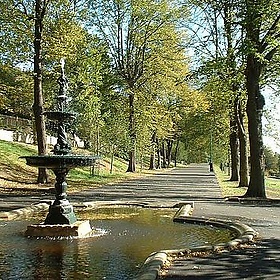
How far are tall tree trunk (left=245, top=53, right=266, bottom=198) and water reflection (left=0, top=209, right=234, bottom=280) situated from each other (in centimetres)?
913

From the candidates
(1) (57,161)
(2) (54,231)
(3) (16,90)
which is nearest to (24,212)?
(1) (57,161)

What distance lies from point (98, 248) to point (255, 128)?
46.8 ft

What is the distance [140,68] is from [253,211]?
33534 mm

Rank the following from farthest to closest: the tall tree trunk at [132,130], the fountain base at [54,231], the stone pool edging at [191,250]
Answer: the tall tree trunk at [132,130] < the fountain base at [54,231] < the stone pool edging at [191,250]

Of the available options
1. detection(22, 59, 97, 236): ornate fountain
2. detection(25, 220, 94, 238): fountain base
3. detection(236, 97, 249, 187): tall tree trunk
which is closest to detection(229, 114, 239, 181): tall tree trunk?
detection(236, 97, 249, 187): tall tree trunk

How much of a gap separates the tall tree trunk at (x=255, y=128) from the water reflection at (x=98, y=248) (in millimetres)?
9128

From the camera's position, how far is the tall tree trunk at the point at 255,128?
22.5 metres

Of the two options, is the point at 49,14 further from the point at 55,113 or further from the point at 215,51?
the point at 55,113

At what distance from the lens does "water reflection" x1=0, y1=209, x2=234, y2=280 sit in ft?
25.8

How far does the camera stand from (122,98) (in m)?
50.2

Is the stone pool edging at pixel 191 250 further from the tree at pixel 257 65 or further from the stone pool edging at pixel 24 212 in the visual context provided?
the tree at pixel 257 65

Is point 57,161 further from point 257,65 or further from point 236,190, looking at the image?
point 236,190

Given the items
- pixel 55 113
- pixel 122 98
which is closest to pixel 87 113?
pixel 122 98

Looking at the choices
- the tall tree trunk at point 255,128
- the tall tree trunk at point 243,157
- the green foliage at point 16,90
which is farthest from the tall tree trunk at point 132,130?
the tall tree trunk at point 255,128
